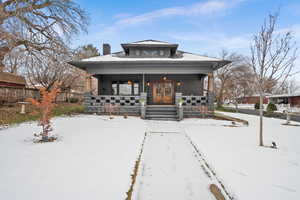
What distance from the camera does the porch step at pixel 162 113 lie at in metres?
8.70

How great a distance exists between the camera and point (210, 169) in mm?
2709

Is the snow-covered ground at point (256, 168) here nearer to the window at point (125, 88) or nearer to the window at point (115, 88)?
the window at point (125, 88)

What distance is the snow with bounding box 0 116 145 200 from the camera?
1.88 metres

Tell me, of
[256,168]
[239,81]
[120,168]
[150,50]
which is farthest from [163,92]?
[239,81]

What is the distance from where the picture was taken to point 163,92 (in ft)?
39.3

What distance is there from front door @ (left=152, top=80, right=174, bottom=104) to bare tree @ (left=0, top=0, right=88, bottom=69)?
731cm

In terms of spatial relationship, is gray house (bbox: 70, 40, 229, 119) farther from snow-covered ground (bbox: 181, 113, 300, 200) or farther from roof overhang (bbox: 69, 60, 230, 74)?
snow-covered ground (bbox: 181, 113, 300, 200)

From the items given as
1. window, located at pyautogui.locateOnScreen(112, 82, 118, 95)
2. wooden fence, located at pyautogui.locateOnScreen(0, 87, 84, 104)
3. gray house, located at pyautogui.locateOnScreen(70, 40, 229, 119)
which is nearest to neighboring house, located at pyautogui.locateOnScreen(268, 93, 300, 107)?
gray house, located at pyautogui.locateOnScreen(70, 40, 229, 119)

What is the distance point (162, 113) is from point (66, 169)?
23.0ft

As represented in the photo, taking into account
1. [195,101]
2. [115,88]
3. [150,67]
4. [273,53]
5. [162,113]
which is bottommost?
[162,113]

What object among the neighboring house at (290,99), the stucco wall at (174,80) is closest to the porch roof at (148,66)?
the stucco wall at (174,80)

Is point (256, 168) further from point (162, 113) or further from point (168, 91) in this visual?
point (168, 91)

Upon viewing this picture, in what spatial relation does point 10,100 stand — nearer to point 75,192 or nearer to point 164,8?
point 75,192

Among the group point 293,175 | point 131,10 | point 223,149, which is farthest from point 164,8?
point 293,175
